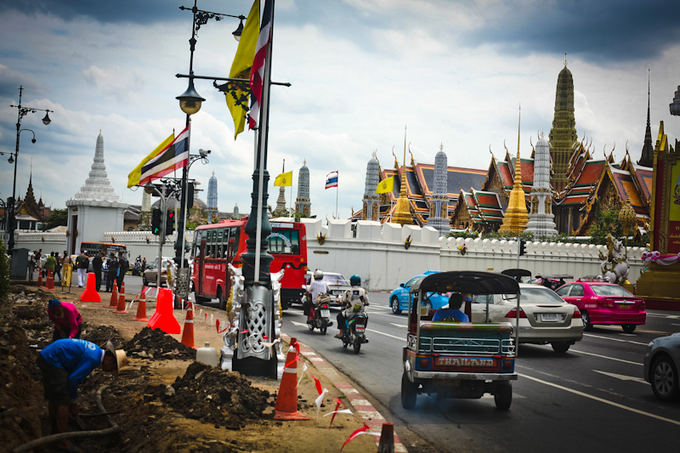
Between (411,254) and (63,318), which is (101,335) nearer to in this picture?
(63,318)

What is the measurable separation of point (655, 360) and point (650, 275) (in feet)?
89.4

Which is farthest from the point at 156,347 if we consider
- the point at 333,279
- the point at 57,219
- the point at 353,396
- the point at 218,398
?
the point at 57,219

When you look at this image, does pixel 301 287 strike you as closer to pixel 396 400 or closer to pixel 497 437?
pixel 396 400

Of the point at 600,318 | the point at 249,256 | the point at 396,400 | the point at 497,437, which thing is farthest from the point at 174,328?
the point at 600,318

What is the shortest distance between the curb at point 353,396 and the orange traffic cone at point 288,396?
0.92 metres

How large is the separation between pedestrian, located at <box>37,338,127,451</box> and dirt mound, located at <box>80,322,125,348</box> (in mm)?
6879

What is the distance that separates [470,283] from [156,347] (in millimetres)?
6224

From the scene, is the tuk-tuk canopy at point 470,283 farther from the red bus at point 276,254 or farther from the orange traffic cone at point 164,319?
the red bus at point 276,254

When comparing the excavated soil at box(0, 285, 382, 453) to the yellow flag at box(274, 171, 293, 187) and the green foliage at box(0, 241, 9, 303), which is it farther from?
the yellow flag at box(274, 171, 293, 187)

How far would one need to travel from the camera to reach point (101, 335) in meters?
13.3

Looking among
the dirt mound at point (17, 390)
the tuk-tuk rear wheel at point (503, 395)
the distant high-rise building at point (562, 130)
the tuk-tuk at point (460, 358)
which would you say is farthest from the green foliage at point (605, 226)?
the dirt mound at point (17, 390)

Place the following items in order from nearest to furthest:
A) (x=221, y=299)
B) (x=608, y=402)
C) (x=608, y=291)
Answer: (x=608, y=402) < (x=608, y=291) < (x=221, y=299)

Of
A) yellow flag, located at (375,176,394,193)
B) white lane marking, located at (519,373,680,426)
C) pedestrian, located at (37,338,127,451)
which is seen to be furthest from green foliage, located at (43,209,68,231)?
pedestrian, located at (37,338,127,451)

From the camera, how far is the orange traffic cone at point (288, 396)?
24.6 ft
